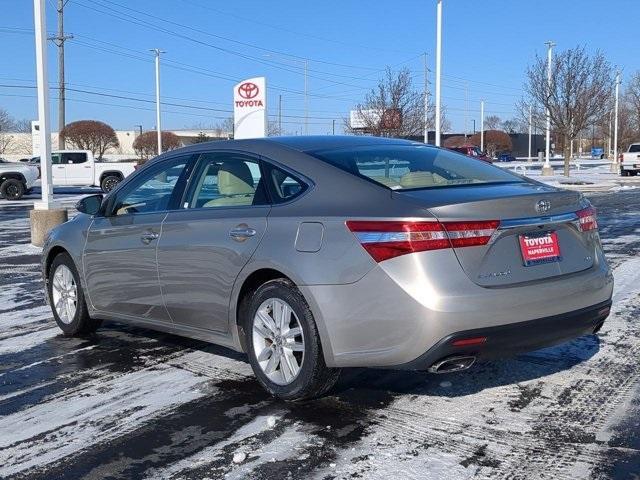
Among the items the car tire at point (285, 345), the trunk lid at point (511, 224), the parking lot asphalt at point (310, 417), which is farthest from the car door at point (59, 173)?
the trunk lid at point (511, 224)

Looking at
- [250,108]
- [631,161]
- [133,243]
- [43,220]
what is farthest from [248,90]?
[631,161]

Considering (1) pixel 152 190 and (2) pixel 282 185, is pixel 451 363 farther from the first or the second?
(1) pixel 152 190

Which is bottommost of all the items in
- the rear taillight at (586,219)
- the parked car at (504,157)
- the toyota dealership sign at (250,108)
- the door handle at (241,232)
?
the door handle at (241,232)

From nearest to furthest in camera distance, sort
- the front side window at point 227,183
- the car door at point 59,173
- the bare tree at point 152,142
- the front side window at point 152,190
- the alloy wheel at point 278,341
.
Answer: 1. the alloy wheel at point 278,341
2. the front side window at point 227,183
3. the front side window at point 152,190
4. the car door at point 59,173
5. the bare tree at point 152,142

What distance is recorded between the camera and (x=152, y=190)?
5770 mm

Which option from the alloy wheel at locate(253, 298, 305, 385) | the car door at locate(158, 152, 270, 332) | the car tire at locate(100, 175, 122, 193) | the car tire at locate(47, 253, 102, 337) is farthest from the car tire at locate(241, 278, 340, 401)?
the car tire at locate(100, 175, 122, 193)

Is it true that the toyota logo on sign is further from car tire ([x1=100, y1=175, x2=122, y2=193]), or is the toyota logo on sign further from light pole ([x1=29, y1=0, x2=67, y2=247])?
car tire ([x1=100, y1=175, x2=122, y2=193])

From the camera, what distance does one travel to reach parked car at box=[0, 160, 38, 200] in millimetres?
27031

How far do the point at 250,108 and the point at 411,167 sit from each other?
1535cm

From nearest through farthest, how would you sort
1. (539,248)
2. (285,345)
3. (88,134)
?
(539,248)
(285,345)
(88,134)

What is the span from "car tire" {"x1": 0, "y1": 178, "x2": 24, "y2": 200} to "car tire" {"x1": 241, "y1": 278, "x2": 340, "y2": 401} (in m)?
24.7

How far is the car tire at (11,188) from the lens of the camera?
1062 inches

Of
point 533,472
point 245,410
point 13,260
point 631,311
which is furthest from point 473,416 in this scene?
point 13,260

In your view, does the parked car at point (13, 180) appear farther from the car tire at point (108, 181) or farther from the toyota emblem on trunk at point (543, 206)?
the toyota emblem on trunk at point (543, 206)
